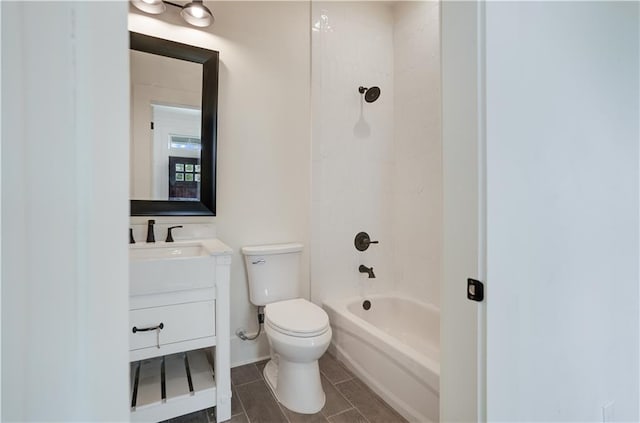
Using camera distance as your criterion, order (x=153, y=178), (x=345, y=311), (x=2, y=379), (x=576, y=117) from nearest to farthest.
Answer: (x=2, y=379) < (x=576, y=117) < (x=153, y=178) < (x=345, y=311)

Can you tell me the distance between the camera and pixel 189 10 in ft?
5.68

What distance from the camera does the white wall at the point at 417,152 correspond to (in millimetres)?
2143

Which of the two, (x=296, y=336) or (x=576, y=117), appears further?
(x=296, y=336)

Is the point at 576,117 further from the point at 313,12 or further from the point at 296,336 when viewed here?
the point at 313,12

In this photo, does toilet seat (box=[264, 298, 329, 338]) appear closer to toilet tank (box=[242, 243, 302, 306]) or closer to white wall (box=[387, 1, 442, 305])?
toilet tank (box=[242, 243, 302, 306])

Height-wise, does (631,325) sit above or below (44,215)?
below

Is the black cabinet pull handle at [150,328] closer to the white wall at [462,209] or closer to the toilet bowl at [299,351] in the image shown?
the toilet bowl at [299,351]

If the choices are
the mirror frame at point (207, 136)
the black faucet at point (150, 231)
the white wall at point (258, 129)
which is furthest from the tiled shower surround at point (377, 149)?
the black faucet at point (150, 231)

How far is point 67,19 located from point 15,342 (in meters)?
0.42

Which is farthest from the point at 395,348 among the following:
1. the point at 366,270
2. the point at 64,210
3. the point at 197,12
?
the point at 197,12

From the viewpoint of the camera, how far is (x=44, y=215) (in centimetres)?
39

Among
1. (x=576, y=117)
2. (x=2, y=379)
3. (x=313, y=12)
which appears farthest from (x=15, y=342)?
(x=313, y=12)

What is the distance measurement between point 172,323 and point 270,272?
69cm

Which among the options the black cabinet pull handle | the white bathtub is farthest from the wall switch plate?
the black cabinet pull handle
